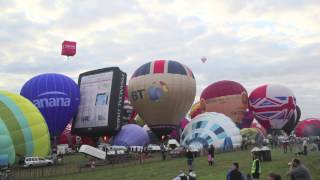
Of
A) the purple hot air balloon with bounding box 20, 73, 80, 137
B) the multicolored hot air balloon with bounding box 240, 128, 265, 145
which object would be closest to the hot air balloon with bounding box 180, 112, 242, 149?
the multicolored hot air balloon with bounding box 240, 128, 265, 145

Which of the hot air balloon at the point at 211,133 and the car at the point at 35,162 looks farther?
the hot air balloon at the point at 211,133

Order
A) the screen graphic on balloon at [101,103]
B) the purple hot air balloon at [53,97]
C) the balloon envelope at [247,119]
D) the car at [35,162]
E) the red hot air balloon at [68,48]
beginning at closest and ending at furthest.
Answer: the car at [35,162]
the purple hot air balloon at [53,97]
the screen graphic on balloon at [101,103]
the balloon envelope at [247,119]
the red hot air balloon at [68,48]

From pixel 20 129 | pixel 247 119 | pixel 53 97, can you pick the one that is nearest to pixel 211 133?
pixel 53 97

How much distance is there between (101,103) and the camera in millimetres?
46531

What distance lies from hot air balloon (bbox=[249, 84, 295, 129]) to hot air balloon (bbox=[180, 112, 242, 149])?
67.3ft

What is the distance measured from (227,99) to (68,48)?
965 inches

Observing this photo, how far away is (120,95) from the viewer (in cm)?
4625

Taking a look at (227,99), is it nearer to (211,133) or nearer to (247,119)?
(247,119)

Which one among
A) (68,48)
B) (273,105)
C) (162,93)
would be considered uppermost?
(68,48)

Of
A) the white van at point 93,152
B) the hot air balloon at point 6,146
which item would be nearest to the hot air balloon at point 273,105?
the white van at point 93,152

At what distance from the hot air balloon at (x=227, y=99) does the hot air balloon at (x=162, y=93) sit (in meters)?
8.99

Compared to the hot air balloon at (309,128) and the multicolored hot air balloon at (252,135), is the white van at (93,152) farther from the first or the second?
the hot air balloon at (309,128)

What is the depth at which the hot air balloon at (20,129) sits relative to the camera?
30.0 meters

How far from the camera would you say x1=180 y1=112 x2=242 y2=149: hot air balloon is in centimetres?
3916
